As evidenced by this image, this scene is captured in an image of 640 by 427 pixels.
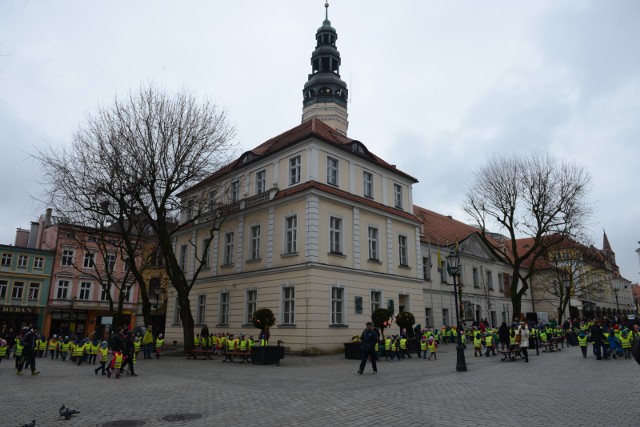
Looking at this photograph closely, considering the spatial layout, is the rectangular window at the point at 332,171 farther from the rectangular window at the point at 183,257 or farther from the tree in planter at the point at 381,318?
the rectangular window at the point at 183,257

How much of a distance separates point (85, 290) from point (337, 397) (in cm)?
5067

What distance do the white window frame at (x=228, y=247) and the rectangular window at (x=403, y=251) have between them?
11.9m

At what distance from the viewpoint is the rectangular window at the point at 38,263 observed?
4938 cm

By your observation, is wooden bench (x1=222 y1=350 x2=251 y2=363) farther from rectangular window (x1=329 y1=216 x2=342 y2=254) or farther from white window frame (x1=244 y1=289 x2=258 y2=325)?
rectangular window (x1=329 y1=216 x2=342 y2=254)

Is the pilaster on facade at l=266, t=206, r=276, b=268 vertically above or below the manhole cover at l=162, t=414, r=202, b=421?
above

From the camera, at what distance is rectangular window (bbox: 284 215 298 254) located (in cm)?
2631

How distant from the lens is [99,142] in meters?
23.4

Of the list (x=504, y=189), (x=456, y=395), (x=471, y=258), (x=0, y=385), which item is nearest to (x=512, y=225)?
(x=504, y=189)

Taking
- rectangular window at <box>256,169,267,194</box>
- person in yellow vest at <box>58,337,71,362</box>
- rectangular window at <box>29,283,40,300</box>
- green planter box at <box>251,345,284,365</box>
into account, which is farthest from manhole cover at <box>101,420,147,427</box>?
rectangular window at <box>29,283,40,300</box>

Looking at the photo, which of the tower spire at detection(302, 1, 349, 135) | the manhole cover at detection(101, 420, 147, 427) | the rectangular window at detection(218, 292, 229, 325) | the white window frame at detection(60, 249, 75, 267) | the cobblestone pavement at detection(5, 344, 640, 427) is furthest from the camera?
the white window frame at detection(60, 249, 75, 267)

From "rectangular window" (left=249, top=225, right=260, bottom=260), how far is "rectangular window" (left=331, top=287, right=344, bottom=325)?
19.4 ft

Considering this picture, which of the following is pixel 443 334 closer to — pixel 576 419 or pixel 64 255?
pixel 576 419

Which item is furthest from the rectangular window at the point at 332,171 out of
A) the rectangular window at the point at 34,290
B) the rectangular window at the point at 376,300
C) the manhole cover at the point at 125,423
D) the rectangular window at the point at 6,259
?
the rectangular window at the point at 6,259

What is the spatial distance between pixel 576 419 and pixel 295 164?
22.6m
